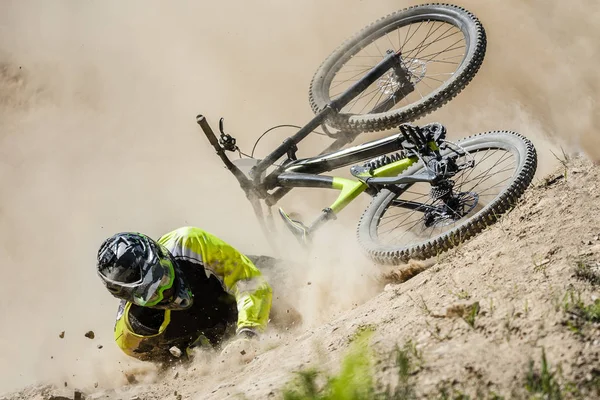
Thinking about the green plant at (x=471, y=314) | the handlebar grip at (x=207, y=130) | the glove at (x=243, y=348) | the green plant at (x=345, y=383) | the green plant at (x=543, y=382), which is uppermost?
the handlebar grip at (x=207, y=130)

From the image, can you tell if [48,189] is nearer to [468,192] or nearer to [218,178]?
[218,178]

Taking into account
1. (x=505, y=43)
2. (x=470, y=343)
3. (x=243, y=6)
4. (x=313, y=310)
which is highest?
(x=243, y=6)

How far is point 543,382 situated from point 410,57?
525cm

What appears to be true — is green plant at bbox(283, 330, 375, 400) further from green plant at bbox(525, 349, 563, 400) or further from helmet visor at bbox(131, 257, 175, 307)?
helmet visor at bbox(131, 257, 175, 307)

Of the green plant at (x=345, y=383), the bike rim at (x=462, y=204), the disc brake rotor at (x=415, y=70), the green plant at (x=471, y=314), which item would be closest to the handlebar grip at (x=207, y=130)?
the bike rim at (x=462, y=204)

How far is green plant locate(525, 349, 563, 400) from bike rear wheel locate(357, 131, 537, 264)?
8.01ft

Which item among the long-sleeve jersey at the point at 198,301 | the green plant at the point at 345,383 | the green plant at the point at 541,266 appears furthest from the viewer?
the long-sleeve jersey at the point at 198,301

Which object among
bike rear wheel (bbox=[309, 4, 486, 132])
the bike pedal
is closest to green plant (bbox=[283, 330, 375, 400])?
the bike pedal

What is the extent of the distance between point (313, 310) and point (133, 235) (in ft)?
6.09

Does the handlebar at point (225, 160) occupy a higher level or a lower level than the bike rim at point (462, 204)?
higher

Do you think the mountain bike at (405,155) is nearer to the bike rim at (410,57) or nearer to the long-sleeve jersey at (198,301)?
the bike rim at (410,57)

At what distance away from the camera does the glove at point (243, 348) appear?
15.5 feet

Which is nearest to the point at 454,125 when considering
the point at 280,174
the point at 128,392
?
the point at 280,174

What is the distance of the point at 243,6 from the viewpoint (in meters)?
13.2
